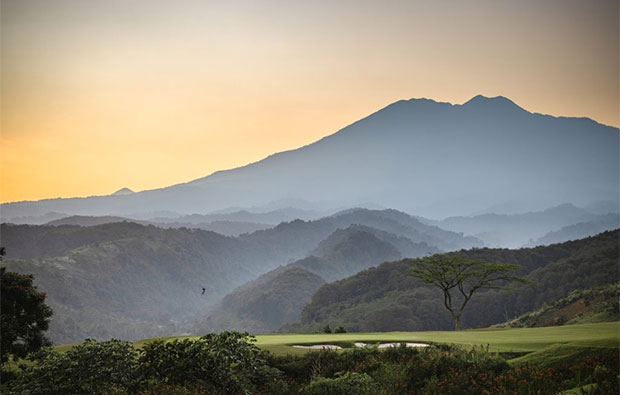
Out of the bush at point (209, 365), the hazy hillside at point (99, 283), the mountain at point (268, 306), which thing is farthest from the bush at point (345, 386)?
the hazy hillside at point (99, 283)

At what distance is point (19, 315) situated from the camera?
13492 mm

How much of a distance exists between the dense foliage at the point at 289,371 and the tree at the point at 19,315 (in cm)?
118

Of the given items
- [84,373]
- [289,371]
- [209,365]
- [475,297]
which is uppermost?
[84,373]

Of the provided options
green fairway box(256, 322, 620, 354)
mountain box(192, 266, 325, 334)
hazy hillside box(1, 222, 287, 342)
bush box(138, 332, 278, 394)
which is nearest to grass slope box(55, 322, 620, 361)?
green fairway box(256, 322, 620, 354)

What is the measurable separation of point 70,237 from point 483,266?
197 meters

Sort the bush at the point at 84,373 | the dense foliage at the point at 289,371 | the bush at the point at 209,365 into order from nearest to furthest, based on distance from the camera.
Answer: the dense foliage at the point at 289,371 < the bush at the point at 84,373 < the bush at the point at 209,365

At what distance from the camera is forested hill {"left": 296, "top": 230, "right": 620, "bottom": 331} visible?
6400 centimetres

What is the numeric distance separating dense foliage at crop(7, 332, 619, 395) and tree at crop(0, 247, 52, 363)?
1.18 meters

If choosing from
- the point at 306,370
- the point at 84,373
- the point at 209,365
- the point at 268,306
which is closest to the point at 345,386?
the point at 306,370

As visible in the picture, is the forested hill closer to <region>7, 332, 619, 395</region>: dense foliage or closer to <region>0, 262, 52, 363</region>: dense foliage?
<region>7, 332, 619, 395</region>: dense foliage

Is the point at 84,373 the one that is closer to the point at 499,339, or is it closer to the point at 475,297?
the point at 499,339

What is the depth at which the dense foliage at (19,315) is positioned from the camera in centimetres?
1308

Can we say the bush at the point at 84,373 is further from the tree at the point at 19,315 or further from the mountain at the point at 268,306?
the mountain at the point at 268,306

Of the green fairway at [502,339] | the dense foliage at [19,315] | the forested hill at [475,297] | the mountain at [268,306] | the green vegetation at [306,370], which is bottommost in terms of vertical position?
the mountain at [268,306]
